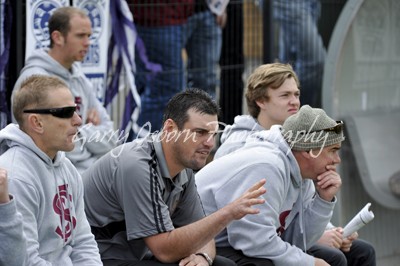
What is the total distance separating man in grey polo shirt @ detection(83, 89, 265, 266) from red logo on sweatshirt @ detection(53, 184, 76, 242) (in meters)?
0.42

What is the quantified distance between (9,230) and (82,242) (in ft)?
2.84

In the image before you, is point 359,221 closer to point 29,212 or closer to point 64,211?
point 64,211

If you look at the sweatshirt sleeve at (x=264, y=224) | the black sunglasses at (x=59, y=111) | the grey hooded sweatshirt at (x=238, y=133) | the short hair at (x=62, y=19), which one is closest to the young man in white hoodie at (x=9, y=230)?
the black sunglasses at (x=59, y=111)

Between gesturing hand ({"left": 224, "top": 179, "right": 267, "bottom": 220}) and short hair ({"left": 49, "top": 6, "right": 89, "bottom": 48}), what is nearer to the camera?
gesturing hand ({"left": 224, "top": 179, "right": 267, "bottom": 220})

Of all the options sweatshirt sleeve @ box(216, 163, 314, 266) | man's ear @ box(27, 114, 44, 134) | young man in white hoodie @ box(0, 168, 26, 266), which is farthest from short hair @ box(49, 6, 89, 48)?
young man in white hoodie @ box(0, 168, 26, 266)

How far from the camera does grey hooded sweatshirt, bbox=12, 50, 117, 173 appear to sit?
7.79 meters

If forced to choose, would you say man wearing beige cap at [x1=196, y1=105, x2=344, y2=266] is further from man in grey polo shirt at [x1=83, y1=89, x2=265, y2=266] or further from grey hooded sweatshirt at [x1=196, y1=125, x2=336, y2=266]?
man in grey polo shirt at [x1=83, y1=89, x2=265, y2=266]

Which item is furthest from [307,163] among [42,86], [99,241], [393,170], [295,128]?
[393,170]

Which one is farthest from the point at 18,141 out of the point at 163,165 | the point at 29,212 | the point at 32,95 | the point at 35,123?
the point at 163,165

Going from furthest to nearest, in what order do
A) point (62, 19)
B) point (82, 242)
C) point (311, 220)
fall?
point (62, 19) < point (311, 220) < point (82, 242)

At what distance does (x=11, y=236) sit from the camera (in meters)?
4.82

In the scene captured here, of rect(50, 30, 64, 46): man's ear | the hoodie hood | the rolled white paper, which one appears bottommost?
the rolled white paper

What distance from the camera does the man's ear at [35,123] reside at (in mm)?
5422

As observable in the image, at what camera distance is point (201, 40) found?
9578 millimetres
